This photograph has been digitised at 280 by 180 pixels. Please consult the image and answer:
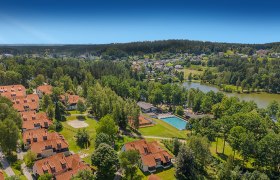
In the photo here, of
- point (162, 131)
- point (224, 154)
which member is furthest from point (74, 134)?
point (224, 154)

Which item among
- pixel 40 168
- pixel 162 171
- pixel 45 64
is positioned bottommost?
pixel 162 171

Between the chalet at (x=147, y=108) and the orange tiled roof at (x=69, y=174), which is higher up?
the orange tiled roof at (x=69, y=174)

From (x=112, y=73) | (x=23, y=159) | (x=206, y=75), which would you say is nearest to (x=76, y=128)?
(x=23, y=159)

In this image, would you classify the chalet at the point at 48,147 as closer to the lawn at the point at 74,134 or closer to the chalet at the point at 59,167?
the lawn at the point at 74,134

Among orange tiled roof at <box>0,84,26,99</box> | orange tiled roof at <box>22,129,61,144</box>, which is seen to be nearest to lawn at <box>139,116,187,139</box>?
orange tiled roof at <box>22,129,61,144</box>

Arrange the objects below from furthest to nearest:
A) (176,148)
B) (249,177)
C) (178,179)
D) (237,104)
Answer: (237,104), (176,148), (178,179), (249,177)

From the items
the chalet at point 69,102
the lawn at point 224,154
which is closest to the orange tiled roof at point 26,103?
the chalet at point 69,102

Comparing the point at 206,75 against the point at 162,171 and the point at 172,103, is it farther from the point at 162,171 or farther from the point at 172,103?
the point at 162,171
